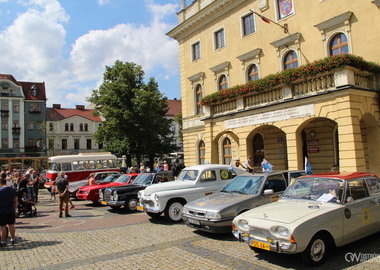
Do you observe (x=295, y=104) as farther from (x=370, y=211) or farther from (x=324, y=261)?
(x=324, y=261)

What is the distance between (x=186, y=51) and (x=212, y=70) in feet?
14.7

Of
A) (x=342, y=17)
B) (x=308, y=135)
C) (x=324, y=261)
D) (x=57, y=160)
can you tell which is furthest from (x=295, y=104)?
(x=57, y=160)

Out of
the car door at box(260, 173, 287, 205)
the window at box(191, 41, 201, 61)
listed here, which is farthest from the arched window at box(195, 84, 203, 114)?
the car door at box(260, 173, 287, 205)

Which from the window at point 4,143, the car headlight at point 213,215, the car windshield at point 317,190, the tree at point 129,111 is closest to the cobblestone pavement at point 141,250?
the car headlight at point 213,215

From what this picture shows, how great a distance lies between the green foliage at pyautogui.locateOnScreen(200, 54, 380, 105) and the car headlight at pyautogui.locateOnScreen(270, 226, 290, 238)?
9.39 meters

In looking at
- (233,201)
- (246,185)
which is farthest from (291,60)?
(233,201)

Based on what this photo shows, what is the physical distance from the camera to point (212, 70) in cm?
2364

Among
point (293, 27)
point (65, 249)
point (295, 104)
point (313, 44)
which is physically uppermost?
point (293, 27)

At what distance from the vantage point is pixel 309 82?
14.2 metres

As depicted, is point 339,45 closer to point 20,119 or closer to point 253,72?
point 253,72

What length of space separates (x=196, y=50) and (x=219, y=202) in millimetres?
19630

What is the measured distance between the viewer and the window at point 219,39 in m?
23.2

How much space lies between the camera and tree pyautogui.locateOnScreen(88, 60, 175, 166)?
3553 centimetres

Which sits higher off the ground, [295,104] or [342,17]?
[342,17]
